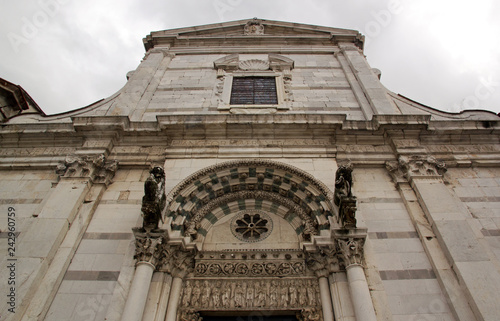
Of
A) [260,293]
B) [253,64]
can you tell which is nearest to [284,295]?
[260,293]

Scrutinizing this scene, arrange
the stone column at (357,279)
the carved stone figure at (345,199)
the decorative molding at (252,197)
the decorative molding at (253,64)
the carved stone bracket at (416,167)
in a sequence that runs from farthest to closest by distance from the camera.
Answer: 1. the decorative molding at (253,64)
2. the carved stone bracket at (416,167)
3. the decorative molding at (252,197)
4. the carved stone figure at (345,199)
5. the stone column at (357,279)

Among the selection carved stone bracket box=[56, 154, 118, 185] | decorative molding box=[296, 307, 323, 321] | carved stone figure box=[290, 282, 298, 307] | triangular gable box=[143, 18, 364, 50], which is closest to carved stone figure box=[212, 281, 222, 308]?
carved stone figure box=[290, 282, 298, 307]

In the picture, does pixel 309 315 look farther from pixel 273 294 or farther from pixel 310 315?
pixel 273 294

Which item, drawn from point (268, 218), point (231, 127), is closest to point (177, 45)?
point (231, 127)

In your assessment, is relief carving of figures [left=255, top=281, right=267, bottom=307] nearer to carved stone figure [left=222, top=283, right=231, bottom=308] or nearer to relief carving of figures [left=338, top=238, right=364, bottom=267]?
carved stone figure [left=222, top=283, right=231, bottom=308]

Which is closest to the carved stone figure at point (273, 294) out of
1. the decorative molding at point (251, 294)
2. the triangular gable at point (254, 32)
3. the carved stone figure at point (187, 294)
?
the decorative molding at point (251, 294)

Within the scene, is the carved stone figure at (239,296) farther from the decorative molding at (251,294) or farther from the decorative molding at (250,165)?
the decorative molding at (250,165)

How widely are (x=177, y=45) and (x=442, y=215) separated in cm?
1125

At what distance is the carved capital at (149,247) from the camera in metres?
5.66

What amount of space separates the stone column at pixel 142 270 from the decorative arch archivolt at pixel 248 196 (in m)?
0.75

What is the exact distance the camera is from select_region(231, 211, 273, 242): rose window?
23.0ft

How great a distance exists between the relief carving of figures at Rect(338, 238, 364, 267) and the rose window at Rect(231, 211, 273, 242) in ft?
5.86

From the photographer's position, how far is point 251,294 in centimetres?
Result: 591

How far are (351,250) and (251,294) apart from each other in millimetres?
1916
